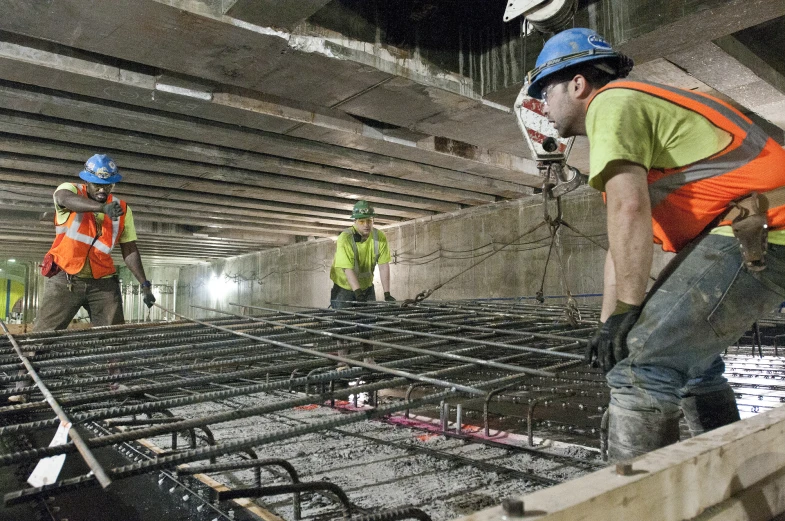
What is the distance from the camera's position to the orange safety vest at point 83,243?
4.88 metres

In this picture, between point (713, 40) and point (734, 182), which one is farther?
point (713, 40)

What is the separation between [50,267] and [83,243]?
0.35 meters

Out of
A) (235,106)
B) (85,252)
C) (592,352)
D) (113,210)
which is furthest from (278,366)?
(235,106)

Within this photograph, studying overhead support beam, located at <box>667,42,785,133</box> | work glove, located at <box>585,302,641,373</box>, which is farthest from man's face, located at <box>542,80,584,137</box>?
overhead support beam, located at <box>667,42,785,133</box>

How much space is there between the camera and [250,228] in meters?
14.6

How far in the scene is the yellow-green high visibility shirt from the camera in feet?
22.2

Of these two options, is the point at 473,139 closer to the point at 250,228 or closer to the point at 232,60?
the point at 232,60

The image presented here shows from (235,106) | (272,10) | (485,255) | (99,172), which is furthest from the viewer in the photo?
(485,255)

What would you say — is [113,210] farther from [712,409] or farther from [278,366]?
[712,409]

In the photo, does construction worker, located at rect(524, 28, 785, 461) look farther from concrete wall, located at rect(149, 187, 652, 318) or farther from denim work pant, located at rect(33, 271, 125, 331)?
concrete wall, located at rect(149, 187, 652, 318)

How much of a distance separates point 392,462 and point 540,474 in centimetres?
85

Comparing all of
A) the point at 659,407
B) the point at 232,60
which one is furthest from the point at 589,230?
the point at 659,407

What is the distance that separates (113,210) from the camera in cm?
488

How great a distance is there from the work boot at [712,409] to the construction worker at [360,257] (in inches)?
185
